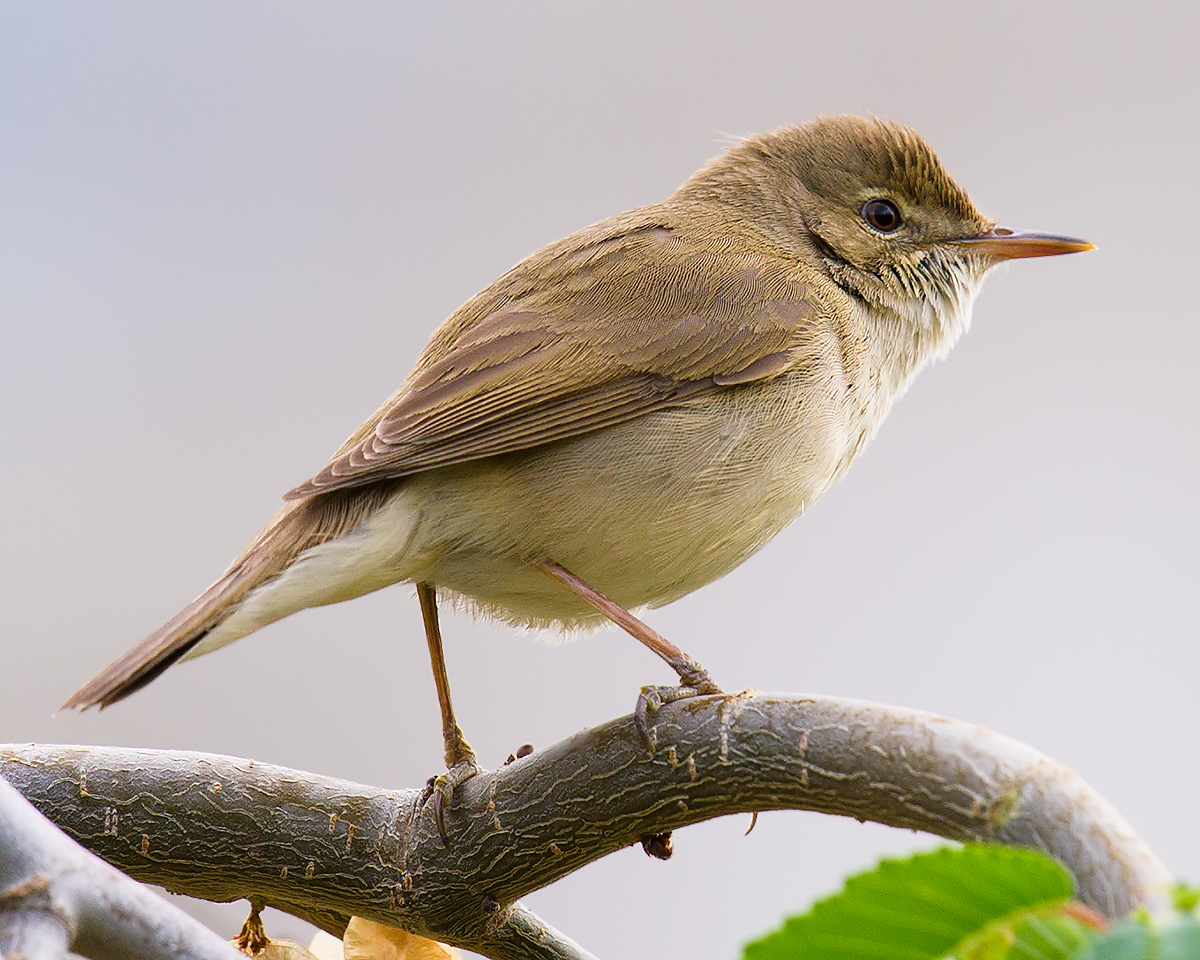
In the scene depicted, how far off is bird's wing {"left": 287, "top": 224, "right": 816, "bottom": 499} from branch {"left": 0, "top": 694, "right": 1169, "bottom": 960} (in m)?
0.58

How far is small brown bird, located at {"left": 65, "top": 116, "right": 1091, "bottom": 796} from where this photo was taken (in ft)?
7.14

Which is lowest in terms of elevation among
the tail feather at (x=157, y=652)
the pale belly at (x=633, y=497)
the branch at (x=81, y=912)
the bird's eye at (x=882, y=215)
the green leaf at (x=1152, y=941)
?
the branch at (x=81, y=912)

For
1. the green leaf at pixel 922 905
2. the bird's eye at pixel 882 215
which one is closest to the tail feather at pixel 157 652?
the green leaf at pixel 922 905

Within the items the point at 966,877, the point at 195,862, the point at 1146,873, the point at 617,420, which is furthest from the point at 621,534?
the point at 966,877

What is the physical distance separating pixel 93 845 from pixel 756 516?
1.28 m

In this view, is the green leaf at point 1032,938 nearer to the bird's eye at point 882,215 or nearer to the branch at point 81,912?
the branch at point 81,912

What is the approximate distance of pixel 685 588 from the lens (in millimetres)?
2439

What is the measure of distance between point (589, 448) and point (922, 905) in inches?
62.8

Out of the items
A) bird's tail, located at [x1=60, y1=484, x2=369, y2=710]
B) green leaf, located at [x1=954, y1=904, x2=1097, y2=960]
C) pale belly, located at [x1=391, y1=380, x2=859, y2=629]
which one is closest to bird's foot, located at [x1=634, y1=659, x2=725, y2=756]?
pale belly, located at [x1=391, y1=380, x2=859, y2=629]

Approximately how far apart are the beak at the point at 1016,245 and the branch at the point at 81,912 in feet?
7.88

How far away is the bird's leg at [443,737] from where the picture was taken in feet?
6.16

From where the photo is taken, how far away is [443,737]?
236 cm

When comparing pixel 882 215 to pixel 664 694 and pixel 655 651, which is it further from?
pixel 664 694

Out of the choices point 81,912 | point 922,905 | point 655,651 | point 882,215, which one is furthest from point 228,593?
point 882,215
